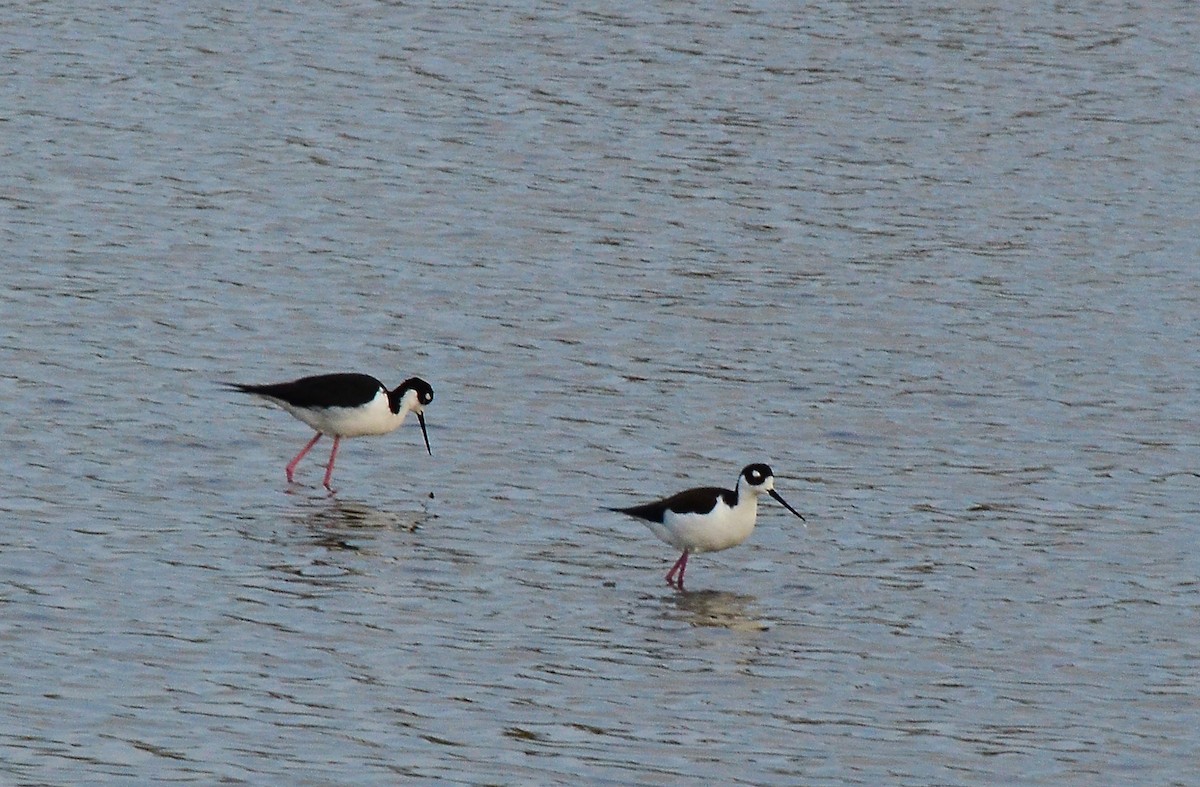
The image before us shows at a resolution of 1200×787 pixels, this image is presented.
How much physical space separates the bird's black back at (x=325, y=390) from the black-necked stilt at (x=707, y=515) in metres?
3.15

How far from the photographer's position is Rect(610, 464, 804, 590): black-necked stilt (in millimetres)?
16016

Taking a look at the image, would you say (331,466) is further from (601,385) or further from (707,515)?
(707,515)

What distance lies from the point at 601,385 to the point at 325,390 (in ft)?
10.8

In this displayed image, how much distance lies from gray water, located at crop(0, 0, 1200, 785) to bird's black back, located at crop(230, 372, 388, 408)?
60 cm

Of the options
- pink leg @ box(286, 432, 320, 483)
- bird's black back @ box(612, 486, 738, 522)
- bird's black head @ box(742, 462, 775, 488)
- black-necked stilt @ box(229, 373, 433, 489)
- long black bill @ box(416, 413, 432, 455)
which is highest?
bird's black head @ box(742, 462, 775, 488)

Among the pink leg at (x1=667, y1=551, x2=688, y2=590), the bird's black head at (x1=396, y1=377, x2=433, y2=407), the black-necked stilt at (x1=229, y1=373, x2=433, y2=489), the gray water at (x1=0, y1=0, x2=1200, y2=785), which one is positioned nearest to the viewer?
the gray water at (x1=0, y1=0, x2=1200, y2=785)


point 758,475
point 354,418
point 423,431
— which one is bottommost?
point 423,431

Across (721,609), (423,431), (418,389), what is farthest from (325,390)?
(721,609)

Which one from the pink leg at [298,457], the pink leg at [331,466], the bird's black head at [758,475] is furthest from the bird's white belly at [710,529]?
the pink leg at [298,457]

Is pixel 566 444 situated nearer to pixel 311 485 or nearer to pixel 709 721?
pixel 311 485

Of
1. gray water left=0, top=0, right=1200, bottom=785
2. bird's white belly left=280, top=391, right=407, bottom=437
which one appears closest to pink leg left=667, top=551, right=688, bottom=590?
gray water left=0, top=0, right=1200, bottom=785

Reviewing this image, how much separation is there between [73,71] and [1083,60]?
614 inches

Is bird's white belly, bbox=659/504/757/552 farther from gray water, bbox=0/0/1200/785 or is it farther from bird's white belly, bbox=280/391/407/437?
bird's white belly, bbox=280/391/407/437

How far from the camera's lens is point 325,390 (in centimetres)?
1877
